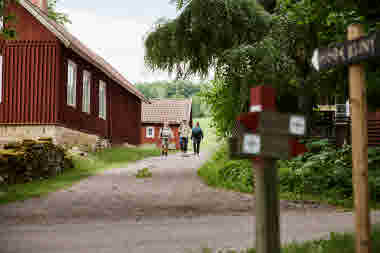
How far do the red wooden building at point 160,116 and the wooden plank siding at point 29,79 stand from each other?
91.7ft

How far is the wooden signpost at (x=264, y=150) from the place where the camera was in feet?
10.4

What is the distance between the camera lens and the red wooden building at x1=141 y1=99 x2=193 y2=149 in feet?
155

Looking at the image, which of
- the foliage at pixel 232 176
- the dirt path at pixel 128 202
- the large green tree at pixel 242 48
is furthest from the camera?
the large green tree at pixel 242 48

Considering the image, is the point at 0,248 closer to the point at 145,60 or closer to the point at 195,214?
the point at 195,214

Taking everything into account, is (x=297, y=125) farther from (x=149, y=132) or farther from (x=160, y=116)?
(x=160, y=116)

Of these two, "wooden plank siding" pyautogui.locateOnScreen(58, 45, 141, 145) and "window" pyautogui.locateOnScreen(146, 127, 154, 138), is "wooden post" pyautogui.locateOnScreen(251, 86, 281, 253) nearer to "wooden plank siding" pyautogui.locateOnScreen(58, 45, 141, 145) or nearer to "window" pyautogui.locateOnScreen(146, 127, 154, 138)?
"wooden plank siding" pyautogui.locateOnScreen(58, 45, 141, 145)

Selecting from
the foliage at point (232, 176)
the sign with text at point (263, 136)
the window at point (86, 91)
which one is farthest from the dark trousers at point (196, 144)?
the sign with text at point (263, 136)

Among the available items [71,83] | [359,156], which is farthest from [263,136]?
[71,83]

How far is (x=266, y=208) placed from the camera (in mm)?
3209

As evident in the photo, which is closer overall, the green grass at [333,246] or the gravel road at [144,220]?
the green grass at [333,246]

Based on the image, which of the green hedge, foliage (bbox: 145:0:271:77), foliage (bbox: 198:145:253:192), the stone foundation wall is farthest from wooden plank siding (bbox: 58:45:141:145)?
the green hedge

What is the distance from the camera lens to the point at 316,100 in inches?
615

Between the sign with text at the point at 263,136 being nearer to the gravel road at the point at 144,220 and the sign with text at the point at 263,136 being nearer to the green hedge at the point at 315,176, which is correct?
the gravel road at the point at 144,220

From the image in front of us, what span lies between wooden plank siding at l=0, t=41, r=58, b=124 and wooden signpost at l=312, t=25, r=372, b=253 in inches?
591
